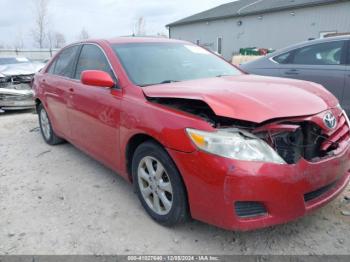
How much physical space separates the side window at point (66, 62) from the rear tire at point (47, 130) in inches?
32.5

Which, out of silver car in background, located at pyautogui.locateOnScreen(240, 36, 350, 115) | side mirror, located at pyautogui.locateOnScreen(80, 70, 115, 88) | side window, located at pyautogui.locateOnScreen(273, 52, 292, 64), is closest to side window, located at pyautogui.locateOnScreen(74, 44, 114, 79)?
side mirror, located at pyautogui.locateOnScreen(80, 70, 115, 88)

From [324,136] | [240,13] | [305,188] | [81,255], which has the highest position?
[240,13]

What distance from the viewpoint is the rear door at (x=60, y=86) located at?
4.12m

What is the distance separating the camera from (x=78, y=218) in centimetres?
296

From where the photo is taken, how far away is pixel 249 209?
2203mm

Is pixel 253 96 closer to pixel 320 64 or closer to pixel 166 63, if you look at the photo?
pixel 166 63

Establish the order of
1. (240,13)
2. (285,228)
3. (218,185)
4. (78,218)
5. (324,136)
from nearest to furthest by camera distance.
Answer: (218,185) → (324,136) → (285,228) → (78,218) → (240,13)

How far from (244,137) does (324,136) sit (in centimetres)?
69

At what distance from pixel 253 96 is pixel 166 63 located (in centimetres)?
122

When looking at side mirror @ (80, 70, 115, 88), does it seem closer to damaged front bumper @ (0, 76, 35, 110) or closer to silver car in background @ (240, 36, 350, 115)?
silver car in background @ (240, 36, 350, 115)

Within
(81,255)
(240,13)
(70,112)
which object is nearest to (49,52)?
(240,13)

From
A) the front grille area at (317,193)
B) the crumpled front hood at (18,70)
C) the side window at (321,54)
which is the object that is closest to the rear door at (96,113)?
the front grille area at (317,193)

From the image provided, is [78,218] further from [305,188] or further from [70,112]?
[305,188]

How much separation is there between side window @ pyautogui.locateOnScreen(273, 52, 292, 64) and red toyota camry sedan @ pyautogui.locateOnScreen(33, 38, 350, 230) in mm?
2383
